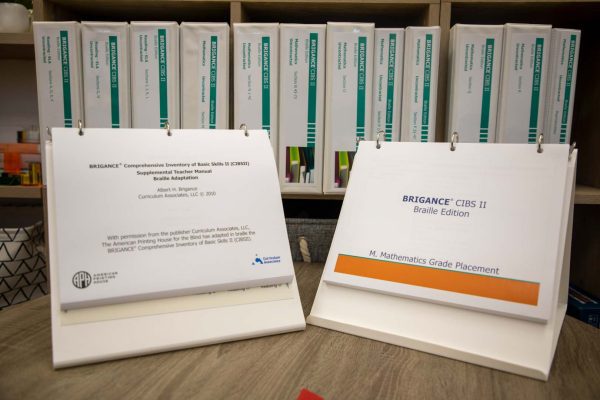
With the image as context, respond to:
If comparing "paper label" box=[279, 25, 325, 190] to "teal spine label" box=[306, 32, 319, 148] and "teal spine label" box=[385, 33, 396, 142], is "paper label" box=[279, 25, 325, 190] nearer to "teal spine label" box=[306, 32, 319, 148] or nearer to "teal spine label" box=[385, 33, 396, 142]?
"teal spine label" box=[306, 32, 319, 148]

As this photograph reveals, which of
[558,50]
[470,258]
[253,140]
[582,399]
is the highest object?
[558,50]

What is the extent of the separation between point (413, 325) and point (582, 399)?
0.21 metres

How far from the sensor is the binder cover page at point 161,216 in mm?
556

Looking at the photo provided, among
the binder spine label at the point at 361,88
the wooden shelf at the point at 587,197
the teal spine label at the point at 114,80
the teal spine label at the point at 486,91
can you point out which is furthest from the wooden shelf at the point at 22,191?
the wooden shelf at the point at 587,197

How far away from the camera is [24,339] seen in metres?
0.59

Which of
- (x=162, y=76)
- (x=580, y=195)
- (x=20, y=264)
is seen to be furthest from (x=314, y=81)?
(x=20, y=264)

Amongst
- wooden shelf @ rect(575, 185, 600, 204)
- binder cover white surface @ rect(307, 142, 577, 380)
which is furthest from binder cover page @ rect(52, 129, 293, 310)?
wooden shelf @ rect(575, 185, 600, 204)

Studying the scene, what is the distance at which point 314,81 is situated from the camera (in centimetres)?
96

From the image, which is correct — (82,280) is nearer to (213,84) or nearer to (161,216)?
(161,216)

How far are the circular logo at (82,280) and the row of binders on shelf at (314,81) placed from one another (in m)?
0.52

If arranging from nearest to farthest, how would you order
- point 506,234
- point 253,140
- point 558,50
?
point 506,234 → point 253,140 → point 558,50

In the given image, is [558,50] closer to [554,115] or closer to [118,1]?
[554,115]

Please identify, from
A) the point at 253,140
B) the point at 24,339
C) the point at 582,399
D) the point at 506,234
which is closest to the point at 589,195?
the point at 506,234

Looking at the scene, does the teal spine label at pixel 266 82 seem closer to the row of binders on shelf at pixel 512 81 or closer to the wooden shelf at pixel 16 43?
the row of binders on shelf at pixel 512 81
